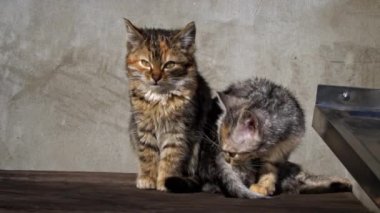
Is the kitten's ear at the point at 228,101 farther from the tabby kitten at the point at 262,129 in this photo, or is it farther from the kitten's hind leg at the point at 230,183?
the kitten's hind leg at the point at 230,183

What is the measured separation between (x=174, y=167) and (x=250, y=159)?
345 millimetres

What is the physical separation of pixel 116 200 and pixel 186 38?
929mm

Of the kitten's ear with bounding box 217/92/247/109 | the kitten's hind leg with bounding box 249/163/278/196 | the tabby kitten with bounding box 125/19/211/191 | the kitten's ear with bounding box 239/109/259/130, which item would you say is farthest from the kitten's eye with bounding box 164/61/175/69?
the kitten's hind leg with bounding box 249/163/278/196

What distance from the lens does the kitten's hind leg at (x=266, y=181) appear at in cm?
287

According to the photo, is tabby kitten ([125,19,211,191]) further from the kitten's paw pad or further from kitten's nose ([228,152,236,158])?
kitten's nose ([228,152,236,158])

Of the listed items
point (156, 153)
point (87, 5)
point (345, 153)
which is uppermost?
point (87, 5)

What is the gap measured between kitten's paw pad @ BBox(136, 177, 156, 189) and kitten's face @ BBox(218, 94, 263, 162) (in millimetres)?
362

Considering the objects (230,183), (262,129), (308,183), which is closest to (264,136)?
(262,129)

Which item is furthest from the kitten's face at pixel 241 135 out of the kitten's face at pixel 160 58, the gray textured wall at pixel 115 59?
the gray textured wall at pixel 115 59

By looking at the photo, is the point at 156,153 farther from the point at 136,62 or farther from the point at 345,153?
the point at 345,153

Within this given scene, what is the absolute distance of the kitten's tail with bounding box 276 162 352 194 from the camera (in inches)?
119

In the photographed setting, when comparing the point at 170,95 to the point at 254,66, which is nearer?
the point at 170,95

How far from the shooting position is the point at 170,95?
2998 millimetres

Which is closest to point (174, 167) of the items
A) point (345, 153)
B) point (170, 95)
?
point (170, 95)
